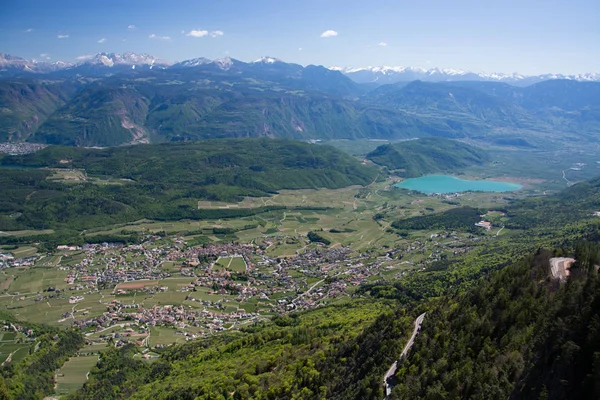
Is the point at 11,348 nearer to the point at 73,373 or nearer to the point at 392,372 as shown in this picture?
the point at 73,373

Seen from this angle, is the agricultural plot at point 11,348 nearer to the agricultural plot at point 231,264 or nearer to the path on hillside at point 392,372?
the agricultural plot at point 231,264

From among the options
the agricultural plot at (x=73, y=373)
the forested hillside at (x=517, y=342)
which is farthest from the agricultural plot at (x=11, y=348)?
the forested hillside at (x=517, y=342)

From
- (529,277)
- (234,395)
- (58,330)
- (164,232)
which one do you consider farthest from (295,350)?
(164,232)

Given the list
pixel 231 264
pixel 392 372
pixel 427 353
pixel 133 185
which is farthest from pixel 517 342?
pixel 133 185

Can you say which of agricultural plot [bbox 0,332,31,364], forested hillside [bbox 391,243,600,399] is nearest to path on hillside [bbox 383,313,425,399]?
forested hillside [bbox 391,243,600,399]

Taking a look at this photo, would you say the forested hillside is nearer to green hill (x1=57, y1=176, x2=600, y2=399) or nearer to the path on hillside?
green hill (x1=57, y1=176, x2=600, y2=399)

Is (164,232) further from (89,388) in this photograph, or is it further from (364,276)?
(89,388)

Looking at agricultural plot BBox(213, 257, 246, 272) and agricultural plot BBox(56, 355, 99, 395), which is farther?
agricultural plot BBox(213, 257, 246, 272)
